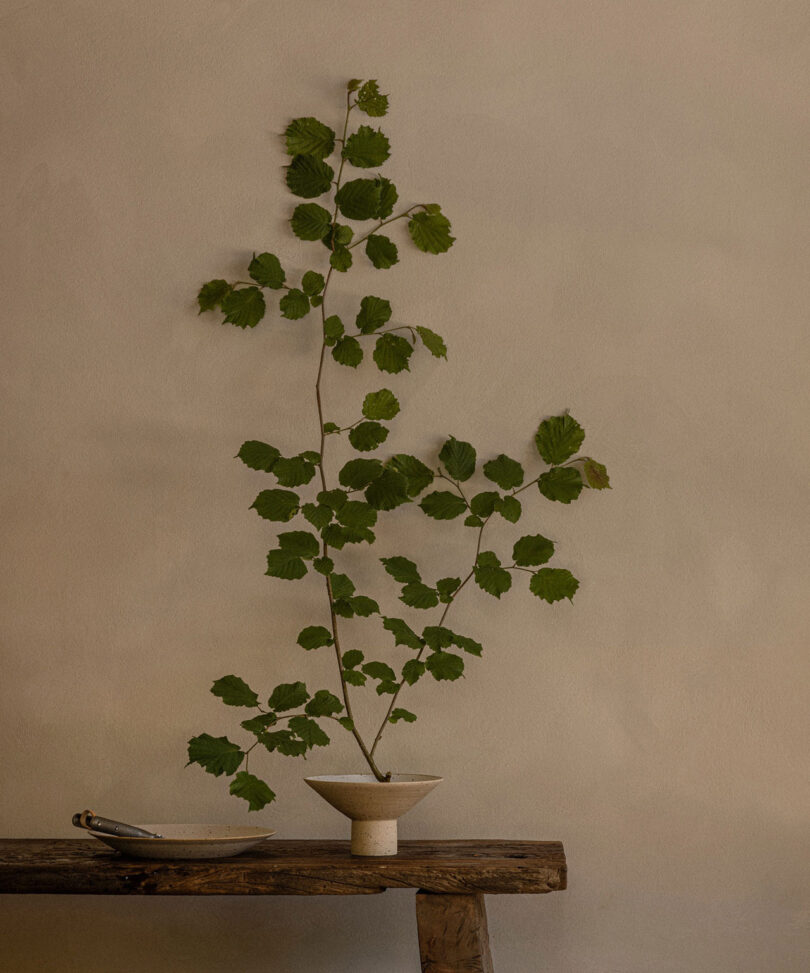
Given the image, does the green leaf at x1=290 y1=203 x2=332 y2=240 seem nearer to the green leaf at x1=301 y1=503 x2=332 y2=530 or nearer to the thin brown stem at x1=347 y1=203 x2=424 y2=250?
the thin brown stem at x1=347 y1=203 x2=424 y2=250

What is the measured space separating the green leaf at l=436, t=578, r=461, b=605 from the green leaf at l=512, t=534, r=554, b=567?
0.39ft

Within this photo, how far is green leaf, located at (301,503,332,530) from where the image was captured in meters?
1.75

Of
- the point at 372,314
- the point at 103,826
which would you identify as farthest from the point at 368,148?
the point at 103,826

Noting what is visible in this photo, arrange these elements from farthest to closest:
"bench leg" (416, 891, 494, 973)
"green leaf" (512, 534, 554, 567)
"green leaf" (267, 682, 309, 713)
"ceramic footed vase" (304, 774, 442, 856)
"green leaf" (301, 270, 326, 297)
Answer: "green leaf" (301, 270, 326, 297), "green leaf" (512, 534, 554, 567), "green leaf" (267, 682, 309, 713), "ceramic footed vase" (304, 774, 442, 856), "bench leg" (416, 891, 494, 973)

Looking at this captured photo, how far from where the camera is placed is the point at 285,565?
1746 millimetres

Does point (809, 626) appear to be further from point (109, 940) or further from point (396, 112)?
point (109, 940)

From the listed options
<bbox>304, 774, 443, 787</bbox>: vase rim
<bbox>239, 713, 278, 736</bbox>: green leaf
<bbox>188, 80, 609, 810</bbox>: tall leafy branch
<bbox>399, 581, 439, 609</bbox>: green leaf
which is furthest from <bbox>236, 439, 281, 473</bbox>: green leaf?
<bbox>304, 774, 443, 787</bbox>: vase rim

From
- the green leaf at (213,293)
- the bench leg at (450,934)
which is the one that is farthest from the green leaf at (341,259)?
the bench leg at (450,934)

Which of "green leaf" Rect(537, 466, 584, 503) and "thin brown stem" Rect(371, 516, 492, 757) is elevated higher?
"green leaf" Rect(537, 466, 584, 503)

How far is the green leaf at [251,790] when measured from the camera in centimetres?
160

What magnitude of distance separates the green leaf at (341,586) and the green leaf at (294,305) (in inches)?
20.0

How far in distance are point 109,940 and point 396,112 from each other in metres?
1.65

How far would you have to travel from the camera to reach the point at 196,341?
1.98 meters

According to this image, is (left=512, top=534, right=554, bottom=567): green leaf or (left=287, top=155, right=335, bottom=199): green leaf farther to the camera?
(left=287, top=155, right=335, bottom=199): green leaf
